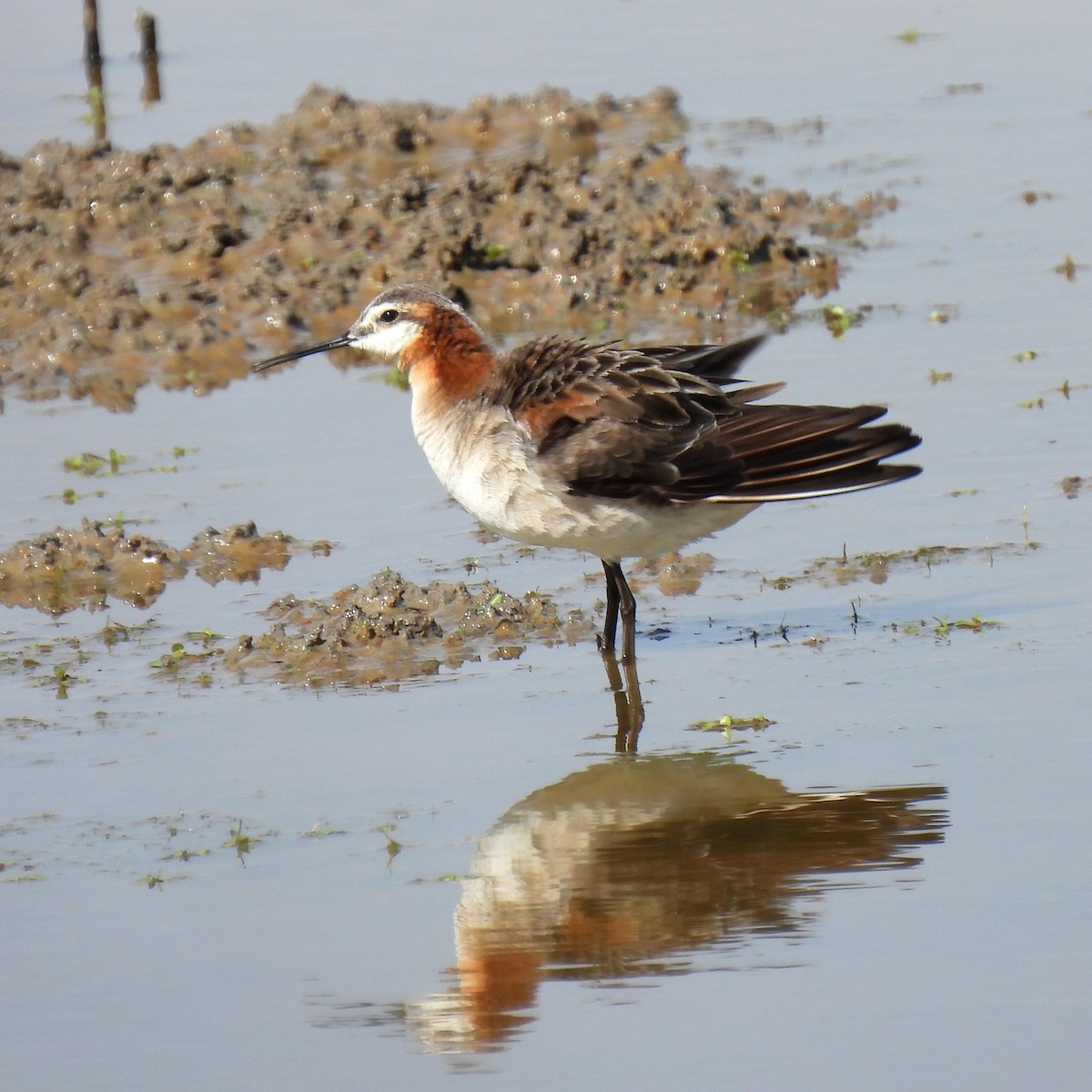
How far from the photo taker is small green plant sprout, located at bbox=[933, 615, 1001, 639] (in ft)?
26.2

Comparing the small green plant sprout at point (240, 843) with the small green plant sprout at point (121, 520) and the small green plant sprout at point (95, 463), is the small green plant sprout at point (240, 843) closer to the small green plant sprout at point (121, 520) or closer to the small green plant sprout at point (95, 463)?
the small green plant sprout at point (121, 520)

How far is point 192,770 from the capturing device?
7227 mm

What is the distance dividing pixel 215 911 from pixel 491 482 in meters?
2.41

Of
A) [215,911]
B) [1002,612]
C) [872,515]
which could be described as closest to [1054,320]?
[872,515]

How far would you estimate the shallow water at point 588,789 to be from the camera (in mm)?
5273

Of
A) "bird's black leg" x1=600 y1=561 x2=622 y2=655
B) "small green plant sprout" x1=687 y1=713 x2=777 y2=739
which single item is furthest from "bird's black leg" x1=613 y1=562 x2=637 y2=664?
"small green plant sprout" x1=687 y1=713 x2=777 y2=739

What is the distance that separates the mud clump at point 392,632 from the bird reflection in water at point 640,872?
1320mm

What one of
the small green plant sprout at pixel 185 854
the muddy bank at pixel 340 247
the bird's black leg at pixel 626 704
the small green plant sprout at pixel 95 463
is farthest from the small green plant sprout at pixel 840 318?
the small green plant sprout at pixel 185 854

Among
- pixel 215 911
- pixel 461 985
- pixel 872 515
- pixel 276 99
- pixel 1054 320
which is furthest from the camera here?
pixel 276 99

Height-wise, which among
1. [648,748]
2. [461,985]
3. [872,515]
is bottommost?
[461,985]

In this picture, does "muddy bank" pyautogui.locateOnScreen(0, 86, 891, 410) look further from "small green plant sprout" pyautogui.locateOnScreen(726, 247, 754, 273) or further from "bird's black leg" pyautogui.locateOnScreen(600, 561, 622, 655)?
"bird's black leg" pyautogui.locateOnScreen(600, 561, 622, 655)

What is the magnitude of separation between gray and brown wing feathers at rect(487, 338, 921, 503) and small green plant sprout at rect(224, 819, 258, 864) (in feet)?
6.50

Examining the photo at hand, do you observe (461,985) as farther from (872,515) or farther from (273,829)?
(872,515)

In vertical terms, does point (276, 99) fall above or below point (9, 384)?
above
